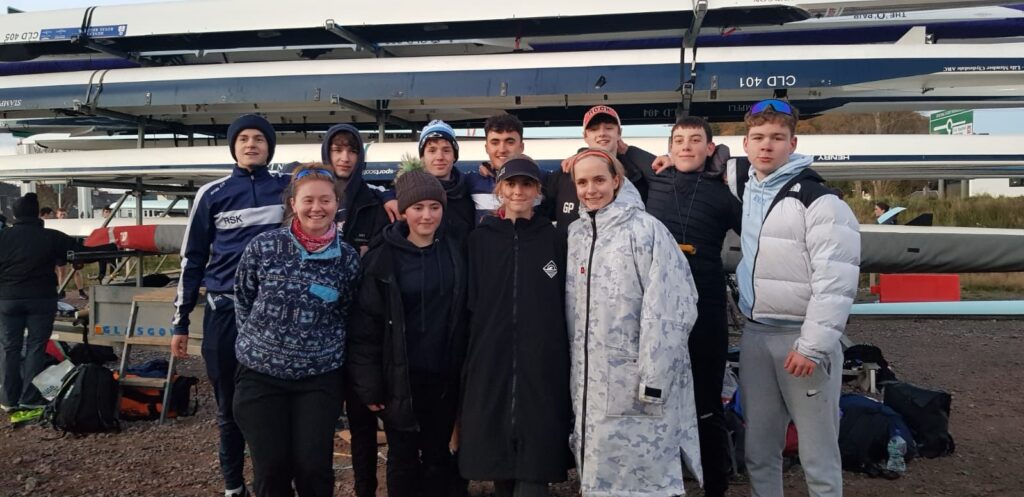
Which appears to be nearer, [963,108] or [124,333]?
[124,333]

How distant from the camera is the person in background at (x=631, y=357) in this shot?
2.44 metres

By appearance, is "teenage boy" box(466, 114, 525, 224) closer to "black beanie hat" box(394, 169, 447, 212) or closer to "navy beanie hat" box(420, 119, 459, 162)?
"navy beanie hat" box(420, 119, 459, 162)

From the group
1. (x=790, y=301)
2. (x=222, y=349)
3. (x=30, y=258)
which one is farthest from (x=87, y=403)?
(x=790, y=301)

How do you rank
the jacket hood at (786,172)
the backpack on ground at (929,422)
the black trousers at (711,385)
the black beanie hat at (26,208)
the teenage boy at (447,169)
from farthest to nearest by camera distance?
the black beanie hat at (26,208) → the backpack on ground at (929,422) → the teenage boy at (447,169) → the black trousers at (711,385) → the jacket hood at (786,172)

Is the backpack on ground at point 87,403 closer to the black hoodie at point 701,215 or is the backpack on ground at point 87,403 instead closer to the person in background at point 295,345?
the person in background at point 295,345

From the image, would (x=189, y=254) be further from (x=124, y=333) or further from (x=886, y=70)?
(x=886, y=70)

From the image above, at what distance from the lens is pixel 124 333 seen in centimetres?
558

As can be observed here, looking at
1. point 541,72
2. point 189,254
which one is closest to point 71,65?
point 541,72

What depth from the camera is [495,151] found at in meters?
3.38

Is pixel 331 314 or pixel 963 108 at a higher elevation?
pixel 963 108

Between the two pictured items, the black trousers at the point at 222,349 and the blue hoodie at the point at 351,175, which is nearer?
the black trousers at the point at 222,349

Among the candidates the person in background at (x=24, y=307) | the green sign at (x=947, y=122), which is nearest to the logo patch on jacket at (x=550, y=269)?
the person in background at (x=24, y=307)

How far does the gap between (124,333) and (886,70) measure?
6945mm

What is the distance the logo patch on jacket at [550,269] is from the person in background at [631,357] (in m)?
0.10
